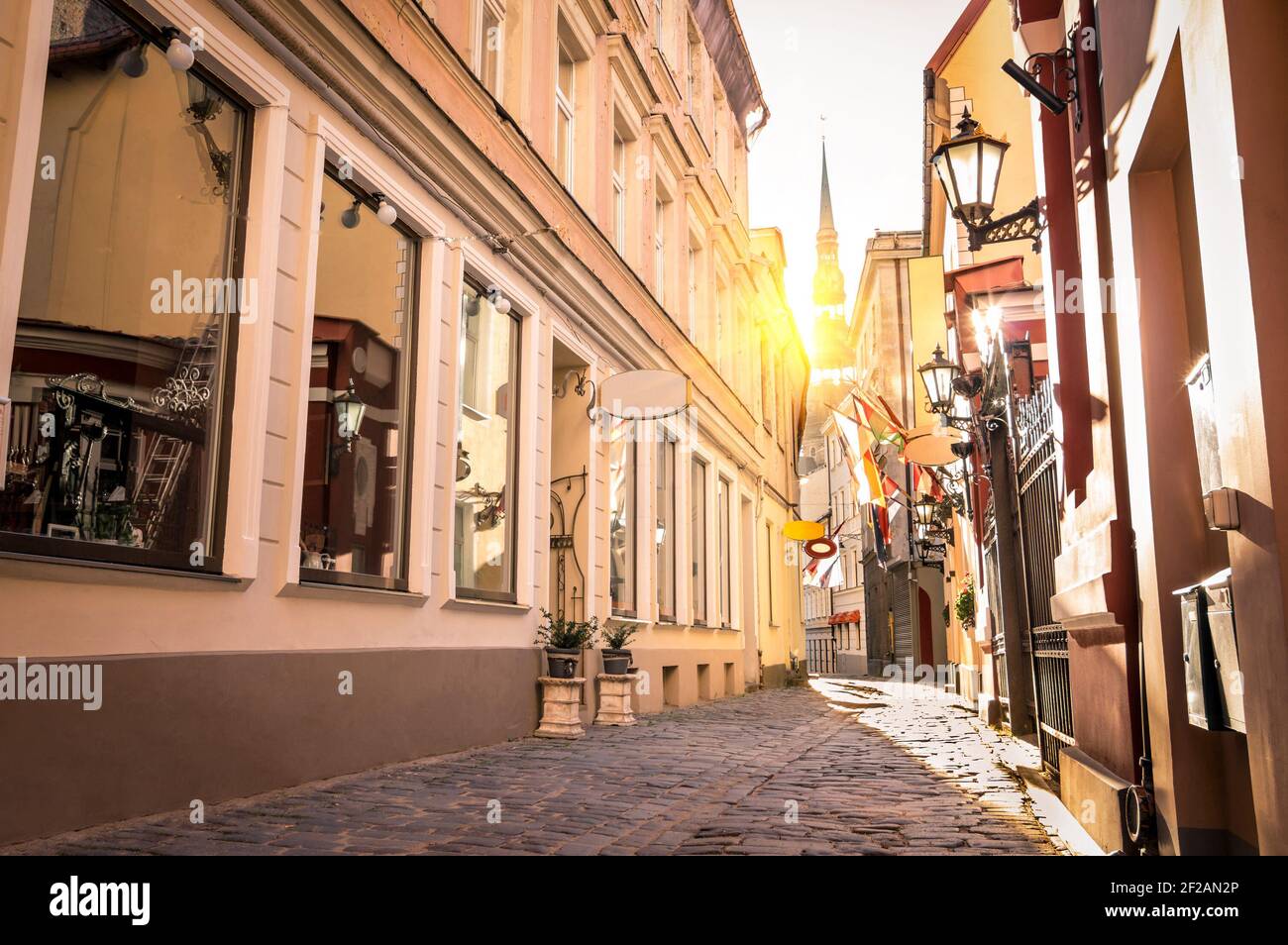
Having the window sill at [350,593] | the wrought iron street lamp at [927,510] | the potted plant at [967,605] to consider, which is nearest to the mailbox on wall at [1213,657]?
the window sill at [350,593]

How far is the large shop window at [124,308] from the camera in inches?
187

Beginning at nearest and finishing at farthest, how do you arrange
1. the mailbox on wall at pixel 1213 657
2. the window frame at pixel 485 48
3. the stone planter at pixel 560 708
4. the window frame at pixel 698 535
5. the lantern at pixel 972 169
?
the mailbox on wall at pixel 1213 657, the lantern at pixel 972 169, the stone planter at pixel 560 708, the window frame at pixel 485 48, the window frame at pixel 698 535

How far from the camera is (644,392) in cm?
1189

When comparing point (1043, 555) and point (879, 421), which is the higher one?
point (879, 421)

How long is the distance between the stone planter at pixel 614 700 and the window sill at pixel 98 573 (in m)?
5.93

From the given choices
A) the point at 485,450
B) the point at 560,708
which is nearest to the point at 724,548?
the point at 560,708

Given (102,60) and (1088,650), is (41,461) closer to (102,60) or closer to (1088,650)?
(102,60)

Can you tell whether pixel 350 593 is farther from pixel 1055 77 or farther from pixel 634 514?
pixel 634 514

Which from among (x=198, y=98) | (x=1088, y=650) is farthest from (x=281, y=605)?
(x=1088, y=650)

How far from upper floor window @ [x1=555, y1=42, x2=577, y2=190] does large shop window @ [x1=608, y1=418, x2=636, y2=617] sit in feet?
9.90

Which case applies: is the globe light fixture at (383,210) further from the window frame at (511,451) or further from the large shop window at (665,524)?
the large shop window at (665,524)

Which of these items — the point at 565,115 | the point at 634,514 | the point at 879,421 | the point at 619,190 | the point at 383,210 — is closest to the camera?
the point at 383,210

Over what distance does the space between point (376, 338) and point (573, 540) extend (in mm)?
4653

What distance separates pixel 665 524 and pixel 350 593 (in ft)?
30.6
